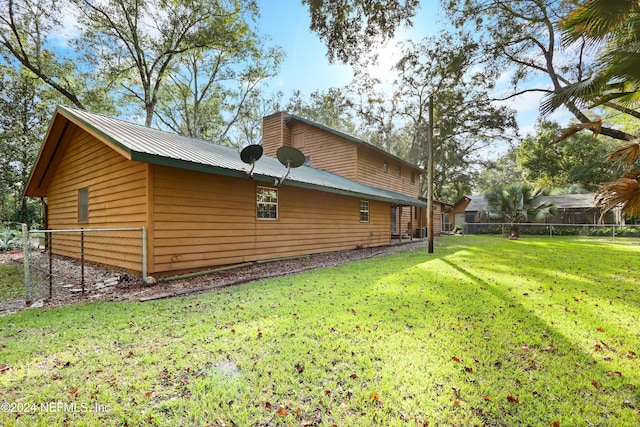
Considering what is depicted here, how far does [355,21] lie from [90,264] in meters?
9.91

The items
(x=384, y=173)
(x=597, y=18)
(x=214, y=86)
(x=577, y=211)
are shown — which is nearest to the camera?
(x=597, y=18)

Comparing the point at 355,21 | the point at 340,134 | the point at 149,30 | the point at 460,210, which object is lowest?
the point at 460,210

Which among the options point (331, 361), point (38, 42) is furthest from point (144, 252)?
point (38, 42)

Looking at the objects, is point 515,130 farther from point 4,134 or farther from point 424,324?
point 4,134

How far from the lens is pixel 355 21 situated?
6.73 metres

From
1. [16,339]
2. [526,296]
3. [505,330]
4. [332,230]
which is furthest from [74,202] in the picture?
[526,296]

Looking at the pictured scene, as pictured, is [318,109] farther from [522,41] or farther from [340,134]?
[522,41]

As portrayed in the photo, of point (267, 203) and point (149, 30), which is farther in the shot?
point (149, 30)

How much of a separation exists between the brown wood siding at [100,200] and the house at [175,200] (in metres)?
0.03

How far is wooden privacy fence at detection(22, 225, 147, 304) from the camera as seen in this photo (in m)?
5.20

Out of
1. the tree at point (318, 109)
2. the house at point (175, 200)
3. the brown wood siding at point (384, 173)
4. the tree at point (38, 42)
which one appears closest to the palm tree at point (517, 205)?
the brown wood siding at point (384, 173)

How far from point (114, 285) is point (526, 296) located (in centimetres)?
805

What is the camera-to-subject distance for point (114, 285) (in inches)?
236

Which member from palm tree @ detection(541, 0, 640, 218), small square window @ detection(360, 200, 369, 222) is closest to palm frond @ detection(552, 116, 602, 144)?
palm tree @ detection(541, 0, 640, 218)
